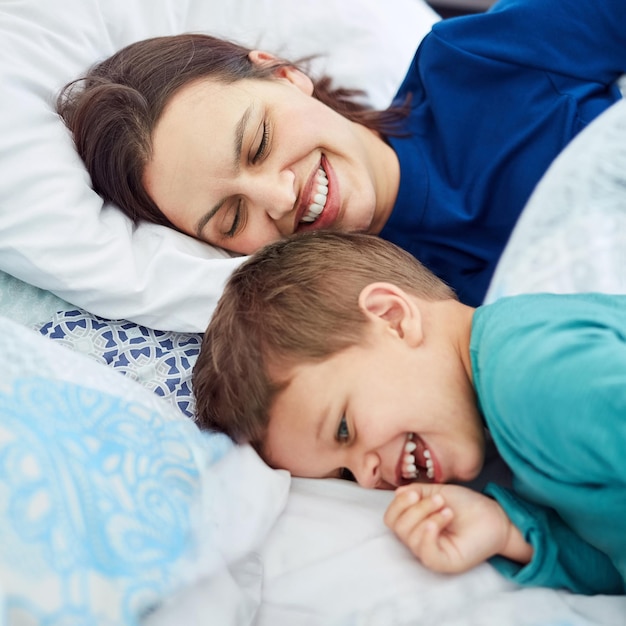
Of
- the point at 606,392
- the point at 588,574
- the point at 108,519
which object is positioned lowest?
the point at 588,574

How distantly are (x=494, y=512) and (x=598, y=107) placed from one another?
2.57 ft

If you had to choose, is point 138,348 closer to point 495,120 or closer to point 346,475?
point 346,475

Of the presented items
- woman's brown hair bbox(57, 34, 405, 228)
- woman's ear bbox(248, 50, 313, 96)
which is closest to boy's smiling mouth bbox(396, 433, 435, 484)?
woman's brown hair bbox(57, 34, 405, 228)

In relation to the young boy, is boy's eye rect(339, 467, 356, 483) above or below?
below

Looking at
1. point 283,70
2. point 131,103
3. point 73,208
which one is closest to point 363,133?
→ point 283,70

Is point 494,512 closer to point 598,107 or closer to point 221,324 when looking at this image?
point 221,324

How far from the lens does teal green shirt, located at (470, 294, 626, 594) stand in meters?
0.64

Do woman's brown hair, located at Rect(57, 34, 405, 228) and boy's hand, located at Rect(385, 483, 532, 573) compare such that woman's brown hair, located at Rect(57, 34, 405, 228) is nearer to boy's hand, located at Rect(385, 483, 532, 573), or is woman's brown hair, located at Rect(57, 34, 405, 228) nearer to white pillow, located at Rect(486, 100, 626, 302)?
white pillow, located at Rect(486, 100, 626, 302)

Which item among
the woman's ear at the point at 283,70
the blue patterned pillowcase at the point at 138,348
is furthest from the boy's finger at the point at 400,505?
the woman's ear at the point at 283,70

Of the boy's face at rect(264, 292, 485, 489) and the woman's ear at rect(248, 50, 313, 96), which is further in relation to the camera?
the woman's ear at rect(248, 50, 313, 96)

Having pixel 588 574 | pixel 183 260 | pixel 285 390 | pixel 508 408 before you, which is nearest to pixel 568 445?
pixel 508 408

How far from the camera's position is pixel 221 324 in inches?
33.8

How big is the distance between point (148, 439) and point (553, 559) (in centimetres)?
42

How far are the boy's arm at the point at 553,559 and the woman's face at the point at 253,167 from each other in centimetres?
51
